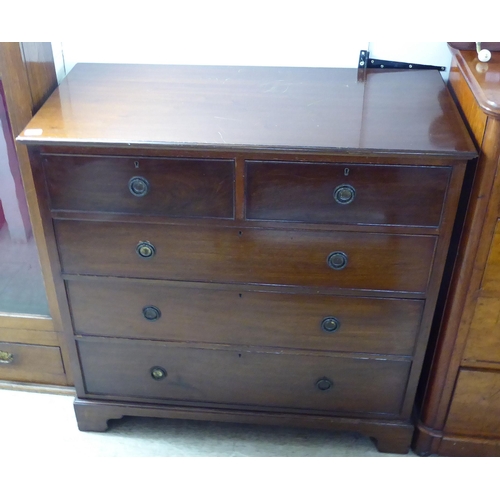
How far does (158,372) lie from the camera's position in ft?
5.29

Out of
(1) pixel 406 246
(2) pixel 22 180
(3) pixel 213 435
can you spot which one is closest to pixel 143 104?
(2) pixel 22 180

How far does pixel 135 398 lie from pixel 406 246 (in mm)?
933

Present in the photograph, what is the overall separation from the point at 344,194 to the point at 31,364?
1220mm

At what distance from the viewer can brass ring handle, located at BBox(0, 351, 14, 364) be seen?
5.98 ft

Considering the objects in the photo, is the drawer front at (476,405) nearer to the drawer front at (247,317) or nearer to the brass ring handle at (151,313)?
the drawer front at (247,317)

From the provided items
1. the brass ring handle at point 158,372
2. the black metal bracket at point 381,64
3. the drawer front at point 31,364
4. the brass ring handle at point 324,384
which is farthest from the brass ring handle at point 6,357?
the black metal bracket at point 381,64

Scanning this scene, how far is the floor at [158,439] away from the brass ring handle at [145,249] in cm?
68

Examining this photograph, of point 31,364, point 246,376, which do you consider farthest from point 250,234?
point 31,364

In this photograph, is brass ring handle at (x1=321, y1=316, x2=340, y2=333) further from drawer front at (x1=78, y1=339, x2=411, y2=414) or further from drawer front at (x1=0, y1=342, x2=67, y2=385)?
drawer front at (x1=0, y1=342, x2=67, y2=385)

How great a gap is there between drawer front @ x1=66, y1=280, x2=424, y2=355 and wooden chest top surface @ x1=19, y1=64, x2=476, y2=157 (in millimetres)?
417

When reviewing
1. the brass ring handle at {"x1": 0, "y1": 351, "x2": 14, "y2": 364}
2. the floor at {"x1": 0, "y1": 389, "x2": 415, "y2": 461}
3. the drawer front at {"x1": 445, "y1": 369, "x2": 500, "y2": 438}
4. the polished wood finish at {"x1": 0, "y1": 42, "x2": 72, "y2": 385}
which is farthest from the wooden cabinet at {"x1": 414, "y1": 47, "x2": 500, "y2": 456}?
the brass ring handle at {"x1": 0, "y1": 351, "x2": 14, "y2": 364}

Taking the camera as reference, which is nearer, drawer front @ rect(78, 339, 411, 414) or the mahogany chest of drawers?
the mahogany chest of drawers

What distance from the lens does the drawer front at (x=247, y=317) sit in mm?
1435
